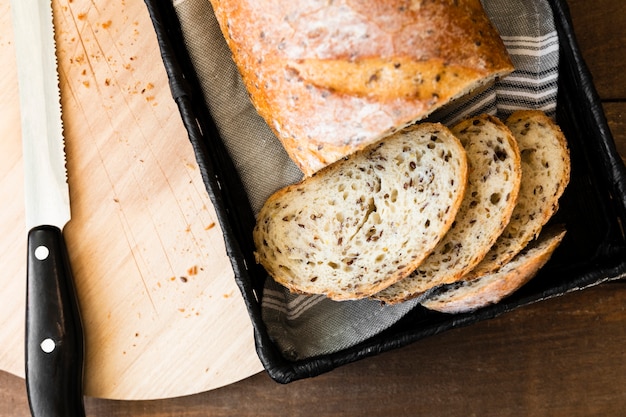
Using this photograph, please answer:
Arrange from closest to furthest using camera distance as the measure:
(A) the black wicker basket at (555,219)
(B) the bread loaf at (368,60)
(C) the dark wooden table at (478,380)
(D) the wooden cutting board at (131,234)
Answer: (B) the bread loaf at (368,60), (A) the black wicker basket at (555,219), (D) the wooden cutting board at (131,234), (C) the dark wooden table at (478,380)

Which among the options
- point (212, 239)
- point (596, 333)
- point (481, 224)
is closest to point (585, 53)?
point (481, 224)

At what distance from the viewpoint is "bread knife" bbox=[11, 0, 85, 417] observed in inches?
57.4

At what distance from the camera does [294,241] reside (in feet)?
4.71

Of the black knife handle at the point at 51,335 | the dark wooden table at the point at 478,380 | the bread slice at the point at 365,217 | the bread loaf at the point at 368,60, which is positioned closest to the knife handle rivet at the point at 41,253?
the black knife handle at the point at 51,335

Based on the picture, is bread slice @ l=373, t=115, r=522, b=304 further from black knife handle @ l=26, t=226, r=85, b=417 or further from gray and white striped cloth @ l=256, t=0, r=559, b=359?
black knife handle @ l=26, t=226, r=85, b=417

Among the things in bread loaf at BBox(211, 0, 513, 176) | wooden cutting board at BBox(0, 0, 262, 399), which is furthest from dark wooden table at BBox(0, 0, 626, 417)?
bread loaf at BBox(211, 0, 513, 176)

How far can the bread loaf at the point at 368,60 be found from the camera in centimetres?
120

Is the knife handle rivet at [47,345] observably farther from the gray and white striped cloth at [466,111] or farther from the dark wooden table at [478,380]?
the gray and white striped cloth at [466,111]

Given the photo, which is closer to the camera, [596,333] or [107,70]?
[107,70]

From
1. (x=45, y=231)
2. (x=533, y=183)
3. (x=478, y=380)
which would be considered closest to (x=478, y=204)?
(x=533, y=183)

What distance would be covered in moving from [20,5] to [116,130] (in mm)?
387

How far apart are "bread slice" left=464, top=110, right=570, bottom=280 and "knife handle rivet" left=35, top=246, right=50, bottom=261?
1.02 metres

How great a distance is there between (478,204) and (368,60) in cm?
43

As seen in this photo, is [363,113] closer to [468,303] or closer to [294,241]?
[294,241]
